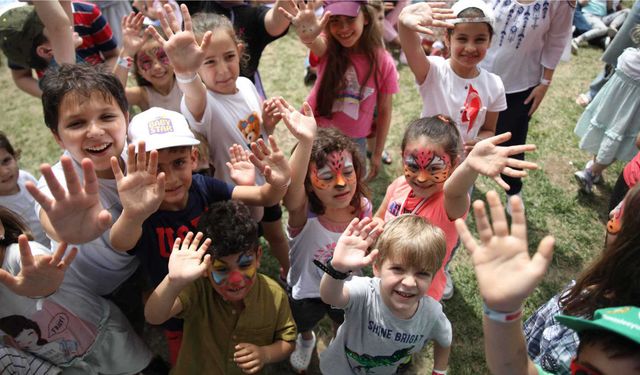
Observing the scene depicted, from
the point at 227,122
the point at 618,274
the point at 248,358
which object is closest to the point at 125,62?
the point at 227,122

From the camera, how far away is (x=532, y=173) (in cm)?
409

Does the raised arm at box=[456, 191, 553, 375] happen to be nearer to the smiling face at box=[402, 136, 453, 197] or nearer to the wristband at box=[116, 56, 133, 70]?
the smiling face at box=[402, 136, 453, 197]

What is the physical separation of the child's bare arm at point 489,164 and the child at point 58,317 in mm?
1613

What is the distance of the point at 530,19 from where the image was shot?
111 inches

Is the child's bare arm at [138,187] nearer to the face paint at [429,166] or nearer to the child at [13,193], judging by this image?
the child at [13,193]

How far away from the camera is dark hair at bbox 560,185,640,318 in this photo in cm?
142

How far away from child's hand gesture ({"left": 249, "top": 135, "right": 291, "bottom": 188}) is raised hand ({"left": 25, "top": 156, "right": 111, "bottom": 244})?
0.71 m

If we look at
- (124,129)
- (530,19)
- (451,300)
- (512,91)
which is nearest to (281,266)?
(451,300)

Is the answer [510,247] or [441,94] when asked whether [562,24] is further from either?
[510,247]

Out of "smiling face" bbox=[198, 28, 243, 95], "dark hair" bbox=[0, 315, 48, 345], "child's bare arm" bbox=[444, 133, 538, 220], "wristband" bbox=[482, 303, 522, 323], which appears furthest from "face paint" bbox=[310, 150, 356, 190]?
"dark hair" bbox=[0, 315, 48, 345]

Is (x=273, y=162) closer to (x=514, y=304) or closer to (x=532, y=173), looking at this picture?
(x=514, y=304)

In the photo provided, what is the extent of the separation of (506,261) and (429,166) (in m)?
0.97

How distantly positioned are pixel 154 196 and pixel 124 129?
49 cm

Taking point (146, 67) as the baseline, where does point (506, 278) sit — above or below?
above
